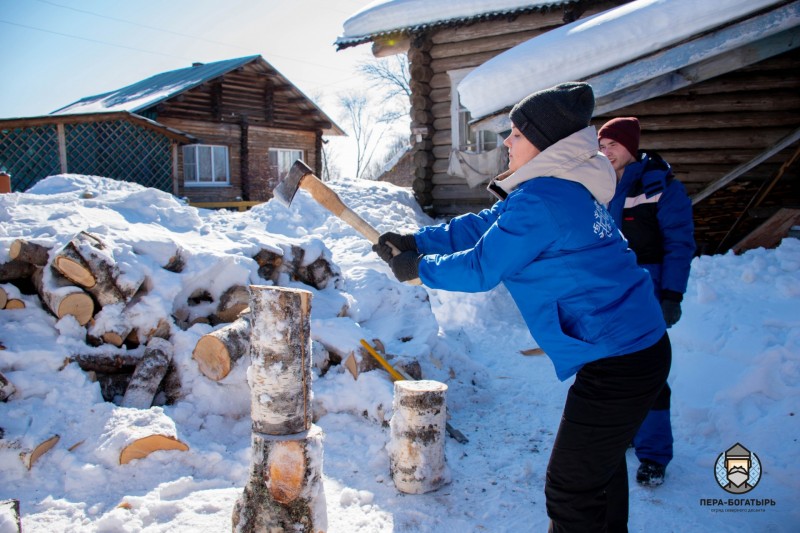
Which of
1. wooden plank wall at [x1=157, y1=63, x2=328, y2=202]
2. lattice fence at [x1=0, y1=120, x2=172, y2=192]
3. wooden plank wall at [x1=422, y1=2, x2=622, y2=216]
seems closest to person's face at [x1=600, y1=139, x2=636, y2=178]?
wooden plank wall at [x1=422, y1=2, x2=622, y2=216]

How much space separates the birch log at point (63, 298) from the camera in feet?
11.1

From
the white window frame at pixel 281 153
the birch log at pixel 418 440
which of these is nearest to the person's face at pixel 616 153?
the birch log at pixel 418 440

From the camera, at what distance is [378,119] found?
29.6 meters

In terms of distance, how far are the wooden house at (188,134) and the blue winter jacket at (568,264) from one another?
40.4ft

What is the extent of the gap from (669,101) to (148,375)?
659 centimetres

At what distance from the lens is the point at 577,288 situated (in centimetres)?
175

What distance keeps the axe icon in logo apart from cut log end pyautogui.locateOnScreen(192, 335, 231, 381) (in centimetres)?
291

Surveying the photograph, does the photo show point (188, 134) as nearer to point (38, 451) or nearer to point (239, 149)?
point (239, 149)

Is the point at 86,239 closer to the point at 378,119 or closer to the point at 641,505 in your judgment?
the point at 641,505

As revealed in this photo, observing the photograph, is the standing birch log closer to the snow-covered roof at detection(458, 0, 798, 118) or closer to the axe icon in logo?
the axe icon in logo

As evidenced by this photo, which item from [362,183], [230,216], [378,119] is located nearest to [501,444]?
[230,216]

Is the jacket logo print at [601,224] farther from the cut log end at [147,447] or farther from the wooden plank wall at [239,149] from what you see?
the wooden plank wall at [239,149]

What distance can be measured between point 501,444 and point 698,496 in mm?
1154

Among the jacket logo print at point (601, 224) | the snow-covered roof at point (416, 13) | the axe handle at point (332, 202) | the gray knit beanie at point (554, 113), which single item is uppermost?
the snow-covered roof at point (416, 13)
